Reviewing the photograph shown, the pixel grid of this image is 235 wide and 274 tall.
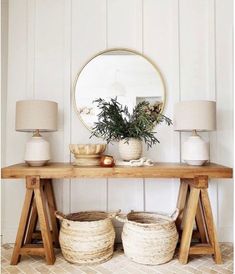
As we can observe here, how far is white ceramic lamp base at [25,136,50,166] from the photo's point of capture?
73.9 inches

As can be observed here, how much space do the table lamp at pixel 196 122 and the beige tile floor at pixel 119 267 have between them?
746 millimetres

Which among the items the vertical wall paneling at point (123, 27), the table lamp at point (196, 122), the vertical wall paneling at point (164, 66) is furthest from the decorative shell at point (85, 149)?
the vertical wall paneling at point (123, 27)

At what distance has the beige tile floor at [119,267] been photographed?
1.70 meters

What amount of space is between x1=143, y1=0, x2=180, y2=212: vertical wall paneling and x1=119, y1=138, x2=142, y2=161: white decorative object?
0.29m

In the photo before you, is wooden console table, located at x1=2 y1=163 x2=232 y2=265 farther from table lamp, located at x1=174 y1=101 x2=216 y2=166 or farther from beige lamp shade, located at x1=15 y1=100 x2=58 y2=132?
beige lamp shade, located at x1=15 y1=100 x2=58 y2=132

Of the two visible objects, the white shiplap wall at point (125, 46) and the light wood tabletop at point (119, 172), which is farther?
the white shiplap wall at point (125, 46)

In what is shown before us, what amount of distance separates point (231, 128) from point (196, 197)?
83cm

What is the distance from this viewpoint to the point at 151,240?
1.76 metres

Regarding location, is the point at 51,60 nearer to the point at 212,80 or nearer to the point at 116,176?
the point at 116,176

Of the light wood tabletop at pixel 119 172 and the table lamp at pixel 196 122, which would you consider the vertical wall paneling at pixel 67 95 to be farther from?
the table lamp at pixel 196 122

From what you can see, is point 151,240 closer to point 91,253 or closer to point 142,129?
point 91,253

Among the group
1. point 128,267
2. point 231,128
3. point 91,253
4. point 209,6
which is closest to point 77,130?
point 91,253

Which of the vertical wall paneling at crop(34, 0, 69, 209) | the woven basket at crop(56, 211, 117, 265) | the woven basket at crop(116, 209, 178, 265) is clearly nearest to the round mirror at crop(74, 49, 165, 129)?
the vertical wall paneling at crop(34, 0, 69, 209)

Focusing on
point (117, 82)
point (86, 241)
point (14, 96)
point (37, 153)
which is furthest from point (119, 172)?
point (14, 96)
